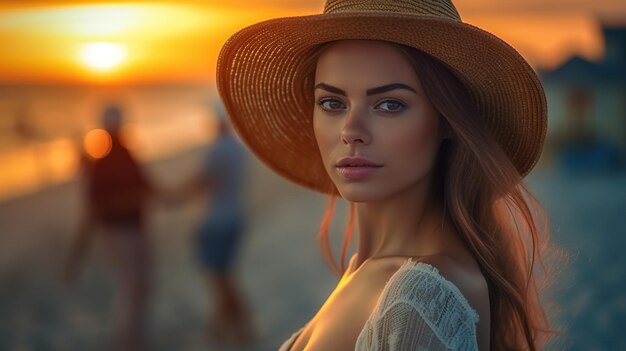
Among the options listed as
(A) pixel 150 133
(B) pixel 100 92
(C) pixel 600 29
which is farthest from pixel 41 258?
(B) pixel 100 92

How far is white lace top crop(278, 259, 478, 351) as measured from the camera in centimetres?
207

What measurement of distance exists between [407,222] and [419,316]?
0.35m

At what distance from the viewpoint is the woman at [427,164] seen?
2195mm

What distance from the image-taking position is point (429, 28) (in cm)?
221

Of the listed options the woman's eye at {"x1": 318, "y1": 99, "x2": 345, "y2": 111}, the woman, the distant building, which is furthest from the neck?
the distant building

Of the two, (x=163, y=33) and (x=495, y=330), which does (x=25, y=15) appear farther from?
(x=495, y=330)

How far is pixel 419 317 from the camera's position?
2.08 meters

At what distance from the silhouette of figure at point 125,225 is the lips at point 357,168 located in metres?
4.53

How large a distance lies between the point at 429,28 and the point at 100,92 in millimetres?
56433

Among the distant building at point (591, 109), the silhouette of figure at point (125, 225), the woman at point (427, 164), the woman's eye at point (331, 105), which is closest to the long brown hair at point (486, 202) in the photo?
the woman at point (427, 164)

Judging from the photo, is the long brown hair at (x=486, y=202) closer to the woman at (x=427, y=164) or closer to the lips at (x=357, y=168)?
the woman at (x=427, y=164)

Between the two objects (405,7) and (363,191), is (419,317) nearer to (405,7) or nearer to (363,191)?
(363,191)

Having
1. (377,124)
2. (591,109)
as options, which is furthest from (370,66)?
(591,109)

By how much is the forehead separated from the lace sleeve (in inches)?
15.4
